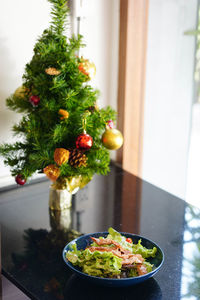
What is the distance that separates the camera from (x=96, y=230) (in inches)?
42.7

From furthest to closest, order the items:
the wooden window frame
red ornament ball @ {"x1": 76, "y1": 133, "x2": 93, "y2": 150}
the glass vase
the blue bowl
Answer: the wooden window frame < the glass vase < red ornament ball @ {"x1": 76, "y1": 133, "x2": 93, "y2": 150} < the blue bowl

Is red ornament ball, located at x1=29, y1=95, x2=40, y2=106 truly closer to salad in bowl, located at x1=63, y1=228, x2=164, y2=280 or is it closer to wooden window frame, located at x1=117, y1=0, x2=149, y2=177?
salad in bowl, located at x1=63, y1=228, x2=164, y2=280

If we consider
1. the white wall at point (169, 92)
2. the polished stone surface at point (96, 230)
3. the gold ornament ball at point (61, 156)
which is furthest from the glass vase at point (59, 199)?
the white wall at point (169, 92)

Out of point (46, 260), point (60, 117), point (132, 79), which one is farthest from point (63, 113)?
point (132, 79)

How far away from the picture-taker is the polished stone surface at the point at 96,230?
0.83 meters

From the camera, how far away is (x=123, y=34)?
5.12 ft

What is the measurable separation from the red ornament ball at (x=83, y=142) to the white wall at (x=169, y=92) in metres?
0.68

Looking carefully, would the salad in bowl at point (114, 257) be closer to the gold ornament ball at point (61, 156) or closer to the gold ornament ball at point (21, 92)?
the gold ornament ball at point (61, 156)

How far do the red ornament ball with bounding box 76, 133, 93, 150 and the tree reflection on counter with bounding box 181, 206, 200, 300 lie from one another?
336 mm

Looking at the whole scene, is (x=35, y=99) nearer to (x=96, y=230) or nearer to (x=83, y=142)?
(x=83, y=142)

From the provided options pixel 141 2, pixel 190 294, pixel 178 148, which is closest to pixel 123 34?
pixel 141 2

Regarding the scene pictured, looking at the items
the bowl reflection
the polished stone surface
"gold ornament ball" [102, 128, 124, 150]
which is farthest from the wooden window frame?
the bowl reflection

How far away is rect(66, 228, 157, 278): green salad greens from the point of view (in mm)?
815

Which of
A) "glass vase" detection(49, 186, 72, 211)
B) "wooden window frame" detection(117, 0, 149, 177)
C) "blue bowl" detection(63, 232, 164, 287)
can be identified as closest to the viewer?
"blue bowl" detection(63, 232, 164, 287)
